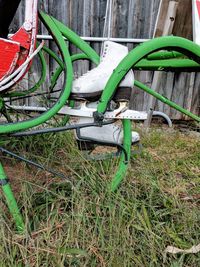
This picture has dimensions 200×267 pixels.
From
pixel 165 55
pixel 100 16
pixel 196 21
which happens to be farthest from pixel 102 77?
pixel 100 16

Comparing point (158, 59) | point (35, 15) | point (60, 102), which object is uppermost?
point (35, 15)

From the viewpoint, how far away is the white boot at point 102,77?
1.50m

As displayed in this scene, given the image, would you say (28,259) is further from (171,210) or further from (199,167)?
(199,167)

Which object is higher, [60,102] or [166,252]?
[60,102]

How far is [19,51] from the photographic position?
1.43 m

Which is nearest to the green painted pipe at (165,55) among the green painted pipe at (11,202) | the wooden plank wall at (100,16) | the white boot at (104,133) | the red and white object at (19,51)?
the white boot at (104,133)

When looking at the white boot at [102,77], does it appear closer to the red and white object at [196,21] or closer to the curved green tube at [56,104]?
the curved green tube at [56,104]

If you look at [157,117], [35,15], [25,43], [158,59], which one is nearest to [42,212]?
[25,43]

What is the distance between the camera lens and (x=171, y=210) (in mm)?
1699

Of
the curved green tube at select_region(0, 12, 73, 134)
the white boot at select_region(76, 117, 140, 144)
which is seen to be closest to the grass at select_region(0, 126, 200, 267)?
the white boot at select_region(76, 117, 140, 144)

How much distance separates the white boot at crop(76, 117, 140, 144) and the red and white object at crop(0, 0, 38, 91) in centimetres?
33

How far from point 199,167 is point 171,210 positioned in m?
0.79

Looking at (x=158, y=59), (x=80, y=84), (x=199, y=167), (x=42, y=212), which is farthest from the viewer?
(x=199, y=167)

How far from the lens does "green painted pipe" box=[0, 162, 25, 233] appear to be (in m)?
1.42
